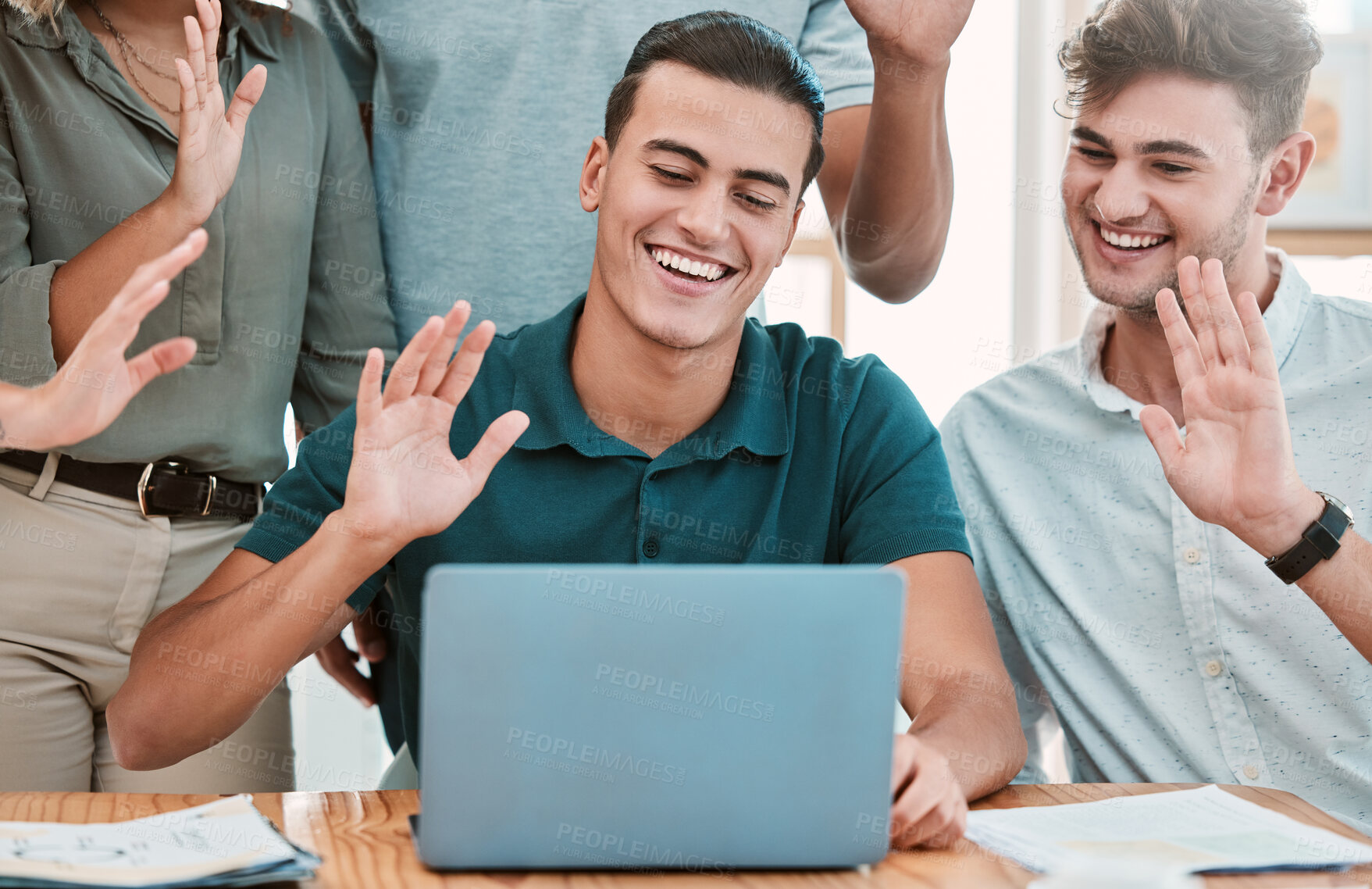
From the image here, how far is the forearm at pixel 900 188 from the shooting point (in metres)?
1.61

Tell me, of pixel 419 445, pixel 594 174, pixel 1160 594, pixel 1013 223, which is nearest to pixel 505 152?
pixel 594 174

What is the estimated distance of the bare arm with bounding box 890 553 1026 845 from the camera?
3.15ft

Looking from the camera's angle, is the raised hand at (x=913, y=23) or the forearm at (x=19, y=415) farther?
the raised hand at (x=913, y=23)

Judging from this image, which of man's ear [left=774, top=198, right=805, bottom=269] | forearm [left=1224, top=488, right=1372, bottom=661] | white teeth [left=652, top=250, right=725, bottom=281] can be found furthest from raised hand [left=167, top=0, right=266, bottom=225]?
forearm [left=1224, top=488, right=1372, bottom=661]

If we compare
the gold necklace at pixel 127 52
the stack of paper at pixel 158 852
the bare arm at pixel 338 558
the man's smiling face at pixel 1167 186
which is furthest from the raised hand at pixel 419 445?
the man's smiling face at pixel 1167 186

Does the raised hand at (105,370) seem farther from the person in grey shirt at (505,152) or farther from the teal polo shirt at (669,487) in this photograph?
the person in grey shirt at (505,152)

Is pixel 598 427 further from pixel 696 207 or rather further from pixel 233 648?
pixel 233 648

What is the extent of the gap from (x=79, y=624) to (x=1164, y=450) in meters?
1.37

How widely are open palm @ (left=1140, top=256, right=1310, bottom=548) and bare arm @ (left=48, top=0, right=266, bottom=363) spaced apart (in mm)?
1142

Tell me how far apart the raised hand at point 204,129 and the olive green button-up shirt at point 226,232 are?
0.58 ft

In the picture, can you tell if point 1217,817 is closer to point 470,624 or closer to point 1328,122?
point 470,624

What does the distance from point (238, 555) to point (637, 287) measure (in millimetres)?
567

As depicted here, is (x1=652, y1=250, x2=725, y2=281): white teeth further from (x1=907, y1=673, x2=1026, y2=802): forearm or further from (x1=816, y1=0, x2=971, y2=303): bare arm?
(x1=907, y1=673, x2=1026, y2=802): forearm

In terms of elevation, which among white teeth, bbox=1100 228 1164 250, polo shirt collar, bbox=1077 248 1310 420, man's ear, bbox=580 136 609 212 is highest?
man's ear, bbox=580 136 609 212
